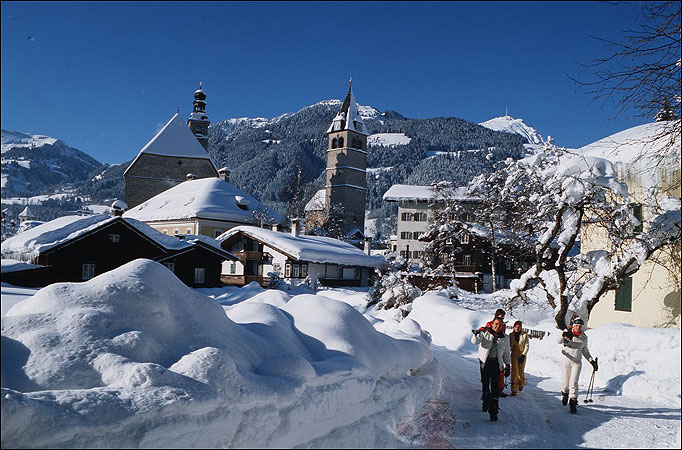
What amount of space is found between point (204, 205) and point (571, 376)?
41797mm

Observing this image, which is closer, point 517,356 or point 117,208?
point 117,208

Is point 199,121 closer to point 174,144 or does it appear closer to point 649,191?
point 174,144

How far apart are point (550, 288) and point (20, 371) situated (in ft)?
39.8

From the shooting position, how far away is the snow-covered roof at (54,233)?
4449 mm

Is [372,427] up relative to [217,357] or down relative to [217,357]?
down

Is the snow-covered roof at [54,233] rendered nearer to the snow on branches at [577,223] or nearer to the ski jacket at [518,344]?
the snow on branches at [577,223]

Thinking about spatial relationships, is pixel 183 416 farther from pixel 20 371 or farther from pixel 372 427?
pixel 372 427

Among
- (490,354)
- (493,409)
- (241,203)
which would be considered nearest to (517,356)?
(490,354)

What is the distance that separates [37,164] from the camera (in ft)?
13.4

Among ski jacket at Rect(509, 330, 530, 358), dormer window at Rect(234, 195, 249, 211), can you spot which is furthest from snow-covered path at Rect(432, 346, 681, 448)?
dormer window at Rect(234, 195, 249, 211)

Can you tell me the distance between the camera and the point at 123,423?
3.90m

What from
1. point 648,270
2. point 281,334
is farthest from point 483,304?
point 281,334

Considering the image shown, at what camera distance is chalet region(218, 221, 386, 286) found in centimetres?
3509

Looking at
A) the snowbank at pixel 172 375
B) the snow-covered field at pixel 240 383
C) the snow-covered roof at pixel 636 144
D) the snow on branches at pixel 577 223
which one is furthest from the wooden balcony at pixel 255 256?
the snowbank at pixel 172 375
